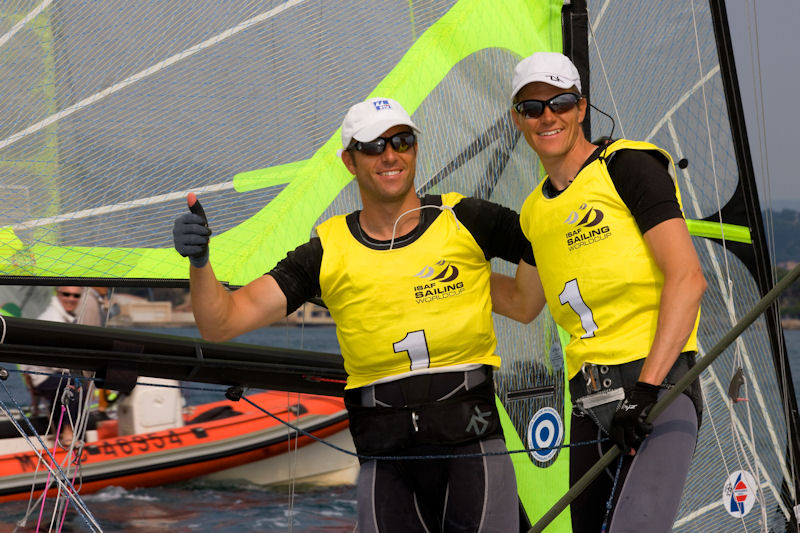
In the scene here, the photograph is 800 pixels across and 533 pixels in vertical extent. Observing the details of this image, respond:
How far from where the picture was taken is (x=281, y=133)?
2533mm

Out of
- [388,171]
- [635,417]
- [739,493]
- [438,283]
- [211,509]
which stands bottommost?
[211,509]

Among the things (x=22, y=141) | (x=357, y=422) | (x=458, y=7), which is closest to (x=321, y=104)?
(x=458, y=7)

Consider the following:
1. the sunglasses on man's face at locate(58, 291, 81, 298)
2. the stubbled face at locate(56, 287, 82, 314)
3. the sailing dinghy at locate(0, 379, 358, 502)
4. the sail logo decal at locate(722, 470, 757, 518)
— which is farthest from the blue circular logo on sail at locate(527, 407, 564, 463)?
the sailing dinghy at locate(0, 379, 358, 502)

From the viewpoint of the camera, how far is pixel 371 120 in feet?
6.55

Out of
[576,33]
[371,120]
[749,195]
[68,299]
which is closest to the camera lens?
[371,120]

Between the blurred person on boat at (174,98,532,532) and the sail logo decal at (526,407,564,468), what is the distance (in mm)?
898

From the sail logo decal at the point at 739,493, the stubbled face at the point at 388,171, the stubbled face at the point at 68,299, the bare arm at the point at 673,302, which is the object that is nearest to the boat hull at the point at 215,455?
the stubbled face at the point at 68,299

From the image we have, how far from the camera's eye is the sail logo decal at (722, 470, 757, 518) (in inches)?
120

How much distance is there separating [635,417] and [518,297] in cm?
54

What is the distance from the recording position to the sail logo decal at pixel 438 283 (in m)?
1.98

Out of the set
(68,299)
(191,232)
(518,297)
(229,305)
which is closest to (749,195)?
(518,297)

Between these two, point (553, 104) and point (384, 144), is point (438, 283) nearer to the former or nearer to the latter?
point (384, 144)

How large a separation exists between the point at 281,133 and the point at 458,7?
0.64 m

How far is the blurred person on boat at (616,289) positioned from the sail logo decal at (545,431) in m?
0.78
